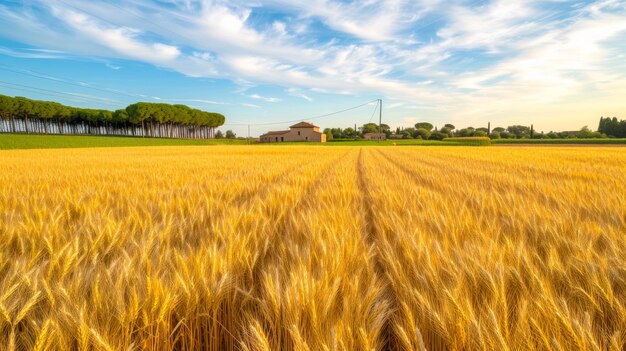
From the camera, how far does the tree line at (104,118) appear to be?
267ft

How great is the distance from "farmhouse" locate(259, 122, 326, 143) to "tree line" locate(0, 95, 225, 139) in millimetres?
→ 29498

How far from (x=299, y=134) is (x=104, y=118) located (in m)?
67.2

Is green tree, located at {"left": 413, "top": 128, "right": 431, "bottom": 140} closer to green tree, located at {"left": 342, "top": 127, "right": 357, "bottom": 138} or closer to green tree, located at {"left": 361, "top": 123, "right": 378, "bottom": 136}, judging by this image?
green tree, located at {"left": 361, "top": 123, "right": 378, "bottom": 136}

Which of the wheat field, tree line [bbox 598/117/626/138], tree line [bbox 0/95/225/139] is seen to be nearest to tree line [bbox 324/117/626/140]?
tree line [bbox 598/117/626/138]

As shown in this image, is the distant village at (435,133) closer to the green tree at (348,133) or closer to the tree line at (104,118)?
the green tree at (348,133)

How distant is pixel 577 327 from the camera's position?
0.58m

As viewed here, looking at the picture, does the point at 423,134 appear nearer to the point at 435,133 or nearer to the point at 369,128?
the point at 435,133

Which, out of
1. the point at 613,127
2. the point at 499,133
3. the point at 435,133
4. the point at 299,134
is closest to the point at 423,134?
the point at 435,133

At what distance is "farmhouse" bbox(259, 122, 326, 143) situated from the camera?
297 ft

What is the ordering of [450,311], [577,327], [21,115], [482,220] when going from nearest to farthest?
[577,327] < [450,311] < [482,220] < [21,115]

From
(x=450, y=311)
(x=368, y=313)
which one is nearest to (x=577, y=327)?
(x=450, y=311)

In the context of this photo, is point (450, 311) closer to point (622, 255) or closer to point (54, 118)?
point (622, 255)

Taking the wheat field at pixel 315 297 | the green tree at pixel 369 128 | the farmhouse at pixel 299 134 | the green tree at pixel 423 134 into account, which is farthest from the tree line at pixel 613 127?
the wheat field at pixel 315 297

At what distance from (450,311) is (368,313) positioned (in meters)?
0.21
